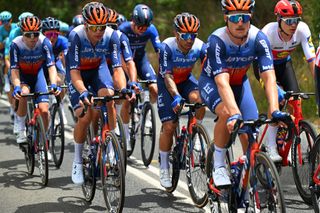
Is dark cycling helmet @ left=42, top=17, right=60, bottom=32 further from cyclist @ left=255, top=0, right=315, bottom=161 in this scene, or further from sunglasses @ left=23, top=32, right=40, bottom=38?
cyclist @ left=255, top=0, right=315, bottom=161

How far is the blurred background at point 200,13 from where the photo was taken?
15172mm

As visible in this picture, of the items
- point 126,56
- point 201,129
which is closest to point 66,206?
point 201,129

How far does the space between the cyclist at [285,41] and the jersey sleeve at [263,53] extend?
4.52 feet

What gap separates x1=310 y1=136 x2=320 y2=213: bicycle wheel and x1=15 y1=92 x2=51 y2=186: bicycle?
339 centimetres

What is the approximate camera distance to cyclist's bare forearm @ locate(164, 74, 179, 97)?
8.34 metres

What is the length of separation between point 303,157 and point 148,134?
3026mm

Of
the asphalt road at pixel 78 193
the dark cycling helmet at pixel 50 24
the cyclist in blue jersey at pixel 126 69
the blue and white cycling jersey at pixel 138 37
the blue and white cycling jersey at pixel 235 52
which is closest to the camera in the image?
the blue and white cycling jersey at pixel 235 52

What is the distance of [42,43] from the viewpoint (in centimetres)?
1040

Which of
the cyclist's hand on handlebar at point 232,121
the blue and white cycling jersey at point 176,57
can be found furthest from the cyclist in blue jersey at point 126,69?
the cyclist's hand on handlebar at point 232,121

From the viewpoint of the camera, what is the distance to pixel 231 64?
6844 millimetres

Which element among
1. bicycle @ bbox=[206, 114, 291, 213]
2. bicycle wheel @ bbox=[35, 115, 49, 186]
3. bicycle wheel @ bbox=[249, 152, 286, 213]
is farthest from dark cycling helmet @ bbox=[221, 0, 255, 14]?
bicycle wheel @ bbox=[35, 115, 49, 186]

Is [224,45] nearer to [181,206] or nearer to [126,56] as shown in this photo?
[181,206]

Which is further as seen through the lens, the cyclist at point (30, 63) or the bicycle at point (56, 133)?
the bicycle at point (56, 133)

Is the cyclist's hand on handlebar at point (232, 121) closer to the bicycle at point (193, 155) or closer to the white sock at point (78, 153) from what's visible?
the bicycle at point (193, 155)
